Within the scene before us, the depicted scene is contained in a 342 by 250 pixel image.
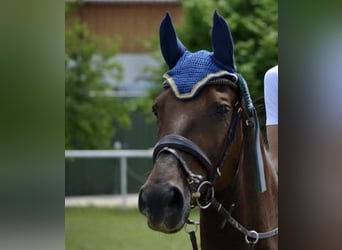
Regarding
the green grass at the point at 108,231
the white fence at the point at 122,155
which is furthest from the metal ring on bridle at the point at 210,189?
the white fence at the point at 122,155

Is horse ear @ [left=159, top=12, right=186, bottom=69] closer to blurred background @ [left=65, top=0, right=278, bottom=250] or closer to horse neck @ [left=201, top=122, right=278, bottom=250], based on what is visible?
horse neck @ [left=201, top=122, right=278, bottom=250]

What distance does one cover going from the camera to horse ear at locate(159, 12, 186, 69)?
2264mm

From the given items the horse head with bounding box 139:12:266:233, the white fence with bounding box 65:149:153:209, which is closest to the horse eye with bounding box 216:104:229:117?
the horse head with bounding box 139:12:266:233

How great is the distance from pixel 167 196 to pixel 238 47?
16.0 feet

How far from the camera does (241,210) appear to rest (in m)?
2.28

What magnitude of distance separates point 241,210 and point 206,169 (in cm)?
25

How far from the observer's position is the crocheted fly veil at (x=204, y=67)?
2143 millimetres

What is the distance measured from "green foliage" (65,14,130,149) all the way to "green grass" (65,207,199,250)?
83 cm

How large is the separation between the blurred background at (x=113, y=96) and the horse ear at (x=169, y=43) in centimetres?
475

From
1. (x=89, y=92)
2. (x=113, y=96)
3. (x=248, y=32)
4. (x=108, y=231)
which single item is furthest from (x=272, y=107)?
(x=113, y=96)

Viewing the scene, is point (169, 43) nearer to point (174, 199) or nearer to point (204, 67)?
point (204, 67)

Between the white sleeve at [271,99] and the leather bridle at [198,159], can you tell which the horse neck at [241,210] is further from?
the white sleeve at [271,99]
